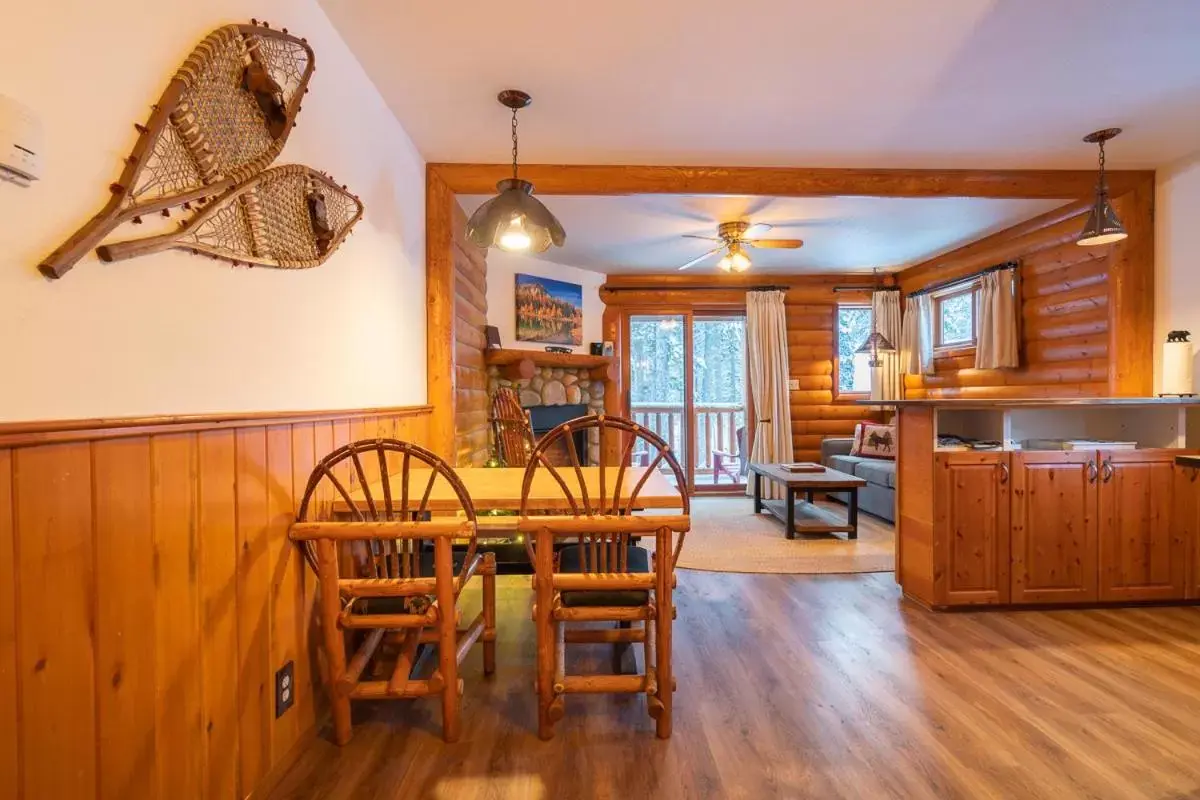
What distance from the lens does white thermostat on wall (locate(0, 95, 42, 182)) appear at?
33.3 inches

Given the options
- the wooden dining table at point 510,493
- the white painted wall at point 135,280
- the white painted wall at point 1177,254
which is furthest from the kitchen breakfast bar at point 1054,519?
the white painted wall at point 135,280

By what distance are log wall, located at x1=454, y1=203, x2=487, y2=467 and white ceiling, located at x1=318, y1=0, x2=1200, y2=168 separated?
0.75 metres

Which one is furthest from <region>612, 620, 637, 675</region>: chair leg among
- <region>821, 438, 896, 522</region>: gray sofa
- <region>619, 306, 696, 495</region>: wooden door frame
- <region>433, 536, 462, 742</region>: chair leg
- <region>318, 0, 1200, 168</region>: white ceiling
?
<region>619, 306, 696, 495</region>: wooden door frame

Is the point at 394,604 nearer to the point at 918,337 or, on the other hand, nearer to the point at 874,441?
the point at 874,441

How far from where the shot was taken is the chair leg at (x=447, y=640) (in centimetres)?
171

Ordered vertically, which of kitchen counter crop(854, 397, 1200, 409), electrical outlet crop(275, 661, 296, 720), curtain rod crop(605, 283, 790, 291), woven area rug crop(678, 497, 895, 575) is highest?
curtain rod crop(605, 283, 790, 291)

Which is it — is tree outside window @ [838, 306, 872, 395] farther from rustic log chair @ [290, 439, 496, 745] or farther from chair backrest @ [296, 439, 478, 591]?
rustic log chair @ [290, 439, 496, 745]

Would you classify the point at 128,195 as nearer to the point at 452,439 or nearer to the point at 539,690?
the point at 539,690

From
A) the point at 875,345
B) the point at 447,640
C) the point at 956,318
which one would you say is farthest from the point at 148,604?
the point at 956,318

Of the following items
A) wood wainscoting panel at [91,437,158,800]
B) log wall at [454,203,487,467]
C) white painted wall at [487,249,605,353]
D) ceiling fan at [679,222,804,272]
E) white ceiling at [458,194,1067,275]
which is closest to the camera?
wood wainscoting panel at [91,437,158,800]

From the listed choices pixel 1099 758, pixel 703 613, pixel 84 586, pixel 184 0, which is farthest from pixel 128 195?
pixel 1099 758

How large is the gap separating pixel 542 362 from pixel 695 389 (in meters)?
2.00

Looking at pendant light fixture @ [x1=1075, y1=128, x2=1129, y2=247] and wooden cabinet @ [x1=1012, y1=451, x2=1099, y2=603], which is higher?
pendant light fixture @ [x1=1075, y1=128, x2=1129, y2=247]

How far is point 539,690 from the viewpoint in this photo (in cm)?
182
